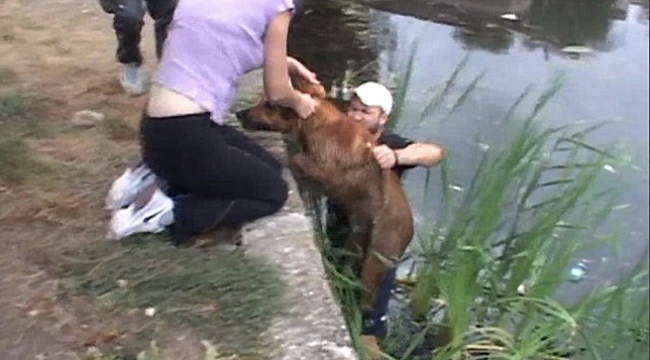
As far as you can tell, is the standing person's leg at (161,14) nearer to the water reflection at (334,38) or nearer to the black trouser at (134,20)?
the black trouser at (134,20)

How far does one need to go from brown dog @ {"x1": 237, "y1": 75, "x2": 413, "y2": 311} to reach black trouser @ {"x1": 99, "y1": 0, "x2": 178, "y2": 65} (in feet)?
2.49

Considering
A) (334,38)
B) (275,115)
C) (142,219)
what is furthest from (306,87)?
(334,38)

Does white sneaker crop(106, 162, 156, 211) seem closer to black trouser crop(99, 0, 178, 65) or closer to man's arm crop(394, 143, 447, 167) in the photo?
man's arm crop(394, 143, 447, 167)

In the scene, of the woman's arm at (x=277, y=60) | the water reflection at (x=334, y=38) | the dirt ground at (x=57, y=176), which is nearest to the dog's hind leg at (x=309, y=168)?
the woman's arm at (x=277, y=60)

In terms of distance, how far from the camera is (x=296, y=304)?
3.08m

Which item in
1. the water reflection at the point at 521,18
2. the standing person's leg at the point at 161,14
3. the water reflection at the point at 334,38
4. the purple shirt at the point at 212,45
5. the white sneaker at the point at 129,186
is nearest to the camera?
the purple shirt at the point at 212,45

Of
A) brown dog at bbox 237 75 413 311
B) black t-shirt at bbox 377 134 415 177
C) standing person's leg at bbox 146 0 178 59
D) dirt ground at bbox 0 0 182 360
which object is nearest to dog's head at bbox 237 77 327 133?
brown dog at bbox 237 75 413 311

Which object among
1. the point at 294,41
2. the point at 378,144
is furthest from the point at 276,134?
the point at 294,41

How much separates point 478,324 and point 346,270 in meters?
0.42

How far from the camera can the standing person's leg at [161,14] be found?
4199 millimetres

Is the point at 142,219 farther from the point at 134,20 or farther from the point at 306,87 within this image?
the point at 134,20

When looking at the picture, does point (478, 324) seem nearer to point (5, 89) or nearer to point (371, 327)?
point (371, 327)

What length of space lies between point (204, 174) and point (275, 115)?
308mm

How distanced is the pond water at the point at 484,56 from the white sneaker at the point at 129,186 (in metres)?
1.04
